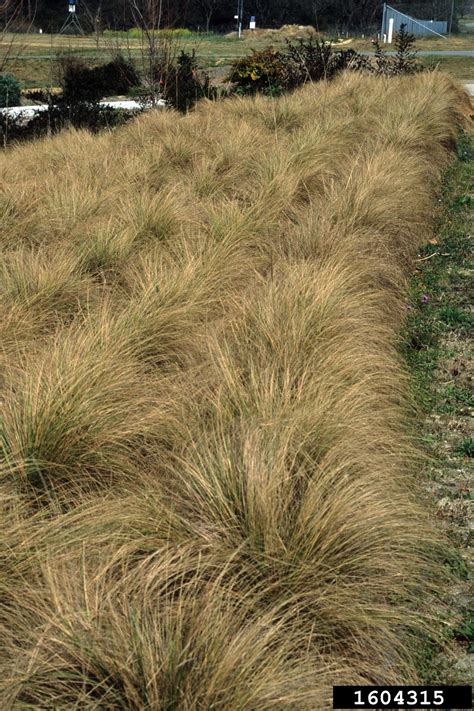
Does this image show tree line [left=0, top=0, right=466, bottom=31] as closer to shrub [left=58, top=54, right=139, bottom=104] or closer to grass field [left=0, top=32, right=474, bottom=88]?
grass field [left=0, top=32, right=474, bottom=88]

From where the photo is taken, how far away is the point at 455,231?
7617 millimetres

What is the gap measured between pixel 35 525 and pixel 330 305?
2.18 m

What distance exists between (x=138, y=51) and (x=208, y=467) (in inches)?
1115

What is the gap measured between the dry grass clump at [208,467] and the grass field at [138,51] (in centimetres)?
1296

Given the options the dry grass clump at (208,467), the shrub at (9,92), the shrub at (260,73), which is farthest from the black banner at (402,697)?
the shrub at (9,92)

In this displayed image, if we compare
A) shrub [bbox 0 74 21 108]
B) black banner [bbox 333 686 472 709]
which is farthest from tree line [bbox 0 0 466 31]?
black banner [bbox 333 686 472 709]

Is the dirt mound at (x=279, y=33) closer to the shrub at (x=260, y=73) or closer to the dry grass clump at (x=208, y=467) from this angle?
the shrub at (x=260, y=73)

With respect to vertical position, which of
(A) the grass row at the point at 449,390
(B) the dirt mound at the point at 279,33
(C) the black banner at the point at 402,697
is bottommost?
(C) the black banner at the point at 402,697

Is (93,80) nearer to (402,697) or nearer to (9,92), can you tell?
(9,92)

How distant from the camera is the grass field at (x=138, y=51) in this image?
2533 cm

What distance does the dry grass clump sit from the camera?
7.14 feet

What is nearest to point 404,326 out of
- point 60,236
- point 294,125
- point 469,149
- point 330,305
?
point 330,305

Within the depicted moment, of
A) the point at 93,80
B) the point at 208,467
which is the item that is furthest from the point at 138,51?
the point at 208,467

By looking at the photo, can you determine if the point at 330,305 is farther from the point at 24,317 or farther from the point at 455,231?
the point at 455,231
